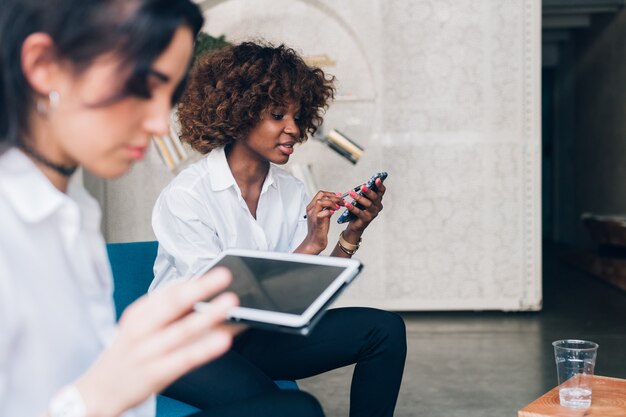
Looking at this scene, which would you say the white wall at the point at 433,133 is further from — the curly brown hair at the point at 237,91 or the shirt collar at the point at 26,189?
the shirt collar at the point at 26,189

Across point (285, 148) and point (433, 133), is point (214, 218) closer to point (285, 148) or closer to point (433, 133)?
point (285, 148)

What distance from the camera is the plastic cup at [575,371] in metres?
1.54

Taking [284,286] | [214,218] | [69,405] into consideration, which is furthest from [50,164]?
[214,218]

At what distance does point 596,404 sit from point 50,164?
4.34 feet

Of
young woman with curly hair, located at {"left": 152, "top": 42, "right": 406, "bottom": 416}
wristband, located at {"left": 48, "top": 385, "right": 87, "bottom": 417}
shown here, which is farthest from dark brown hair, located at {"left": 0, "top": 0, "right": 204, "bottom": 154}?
young woman with curly hair, located at {"left": 152, "top": 42, "right": 406, "bottom": 416}

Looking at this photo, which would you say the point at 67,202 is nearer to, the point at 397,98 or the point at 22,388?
the point at 22,388

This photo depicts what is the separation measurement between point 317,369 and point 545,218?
848 centimetres

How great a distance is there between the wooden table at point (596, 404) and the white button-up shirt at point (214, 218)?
2.75ft

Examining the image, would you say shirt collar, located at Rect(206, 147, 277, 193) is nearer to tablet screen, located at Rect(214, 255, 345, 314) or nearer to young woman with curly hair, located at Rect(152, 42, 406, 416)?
young woman with curly hair, located at Rect(152, 42, 406, 416)

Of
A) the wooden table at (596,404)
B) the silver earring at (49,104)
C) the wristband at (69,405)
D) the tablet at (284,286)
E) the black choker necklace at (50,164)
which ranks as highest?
the silver earring at (49,104)

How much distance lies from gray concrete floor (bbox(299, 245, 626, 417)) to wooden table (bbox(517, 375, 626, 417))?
991 mm

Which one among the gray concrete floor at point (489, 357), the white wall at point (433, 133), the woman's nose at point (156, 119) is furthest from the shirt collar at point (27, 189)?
the white wall at point (433, 133)

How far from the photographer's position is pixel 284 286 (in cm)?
110

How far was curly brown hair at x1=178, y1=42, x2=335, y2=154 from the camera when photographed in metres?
1.99
